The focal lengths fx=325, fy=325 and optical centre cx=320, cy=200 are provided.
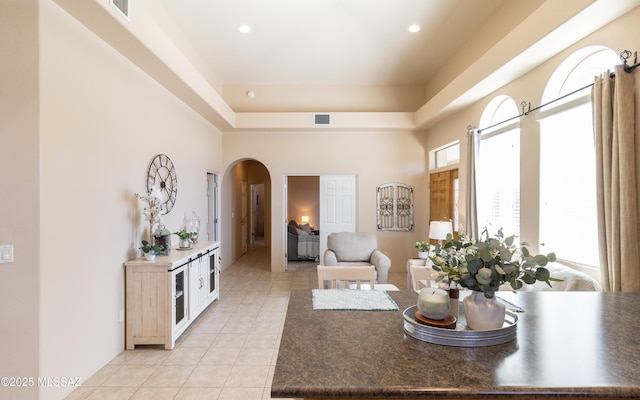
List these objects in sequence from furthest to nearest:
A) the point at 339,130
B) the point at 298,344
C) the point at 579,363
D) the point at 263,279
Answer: the point at 339,130
the point at 263,279
the point at 298,344
the point at 579,363

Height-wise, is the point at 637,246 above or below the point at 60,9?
below

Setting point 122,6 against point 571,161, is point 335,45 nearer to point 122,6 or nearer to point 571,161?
point 122,6

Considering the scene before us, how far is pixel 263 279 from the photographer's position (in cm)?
596

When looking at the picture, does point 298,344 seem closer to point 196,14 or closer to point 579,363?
point 579,363

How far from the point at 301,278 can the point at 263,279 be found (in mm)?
698

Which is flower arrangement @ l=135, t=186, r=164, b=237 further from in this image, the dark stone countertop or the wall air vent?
the dark stone countertop

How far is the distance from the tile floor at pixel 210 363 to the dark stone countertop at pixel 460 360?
1.54m

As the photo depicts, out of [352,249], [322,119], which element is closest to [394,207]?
[352,249]

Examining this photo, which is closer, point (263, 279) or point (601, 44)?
point (601, 44)

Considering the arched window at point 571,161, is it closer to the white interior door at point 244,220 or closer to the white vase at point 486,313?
the white vase at point 486,313

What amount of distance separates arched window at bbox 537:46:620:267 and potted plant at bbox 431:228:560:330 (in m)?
2.27
